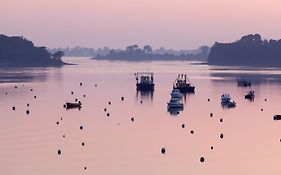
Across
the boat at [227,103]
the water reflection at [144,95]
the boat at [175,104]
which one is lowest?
the water reflection at [144,95]

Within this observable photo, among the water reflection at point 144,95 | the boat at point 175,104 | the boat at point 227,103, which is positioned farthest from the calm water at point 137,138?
the water reflection at point 144,95

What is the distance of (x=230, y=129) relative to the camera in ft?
241

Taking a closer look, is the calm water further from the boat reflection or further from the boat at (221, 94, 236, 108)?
the boat at (221, 94, 236, 108)

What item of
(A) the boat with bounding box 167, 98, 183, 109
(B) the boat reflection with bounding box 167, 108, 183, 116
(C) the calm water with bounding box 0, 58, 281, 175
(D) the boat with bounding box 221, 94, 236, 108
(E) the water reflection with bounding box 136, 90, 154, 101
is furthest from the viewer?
(E) the water reflection with bounding box 136, 90, 154, 101

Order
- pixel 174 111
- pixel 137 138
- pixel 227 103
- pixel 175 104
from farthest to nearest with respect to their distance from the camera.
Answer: pixel 227 103 → pixel 175 104 → pixel 174 111 → pixel 137 138

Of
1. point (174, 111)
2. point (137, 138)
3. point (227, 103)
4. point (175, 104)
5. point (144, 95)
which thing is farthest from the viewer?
point (144, 95)

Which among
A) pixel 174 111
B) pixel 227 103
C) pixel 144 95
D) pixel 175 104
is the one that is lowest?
pixel 144 95

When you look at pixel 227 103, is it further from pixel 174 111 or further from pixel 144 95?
pixel 144 95

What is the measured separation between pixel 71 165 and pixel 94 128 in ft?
69.4

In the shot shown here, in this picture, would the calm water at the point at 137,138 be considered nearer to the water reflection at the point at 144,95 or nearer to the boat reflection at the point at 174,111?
the boat reflection at the point at 174,111

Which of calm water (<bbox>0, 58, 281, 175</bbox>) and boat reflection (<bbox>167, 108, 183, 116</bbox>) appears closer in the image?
calm water (<bbox>0, 58, 281, 175</bbox>)

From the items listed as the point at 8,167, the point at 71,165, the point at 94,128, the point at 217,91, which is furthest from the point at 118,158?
the point at 217,91

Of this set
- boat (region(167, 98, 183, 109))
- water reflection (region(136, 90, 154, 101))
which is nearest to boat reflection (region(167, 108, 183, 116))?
boat (region(167, 98, 183, 109))

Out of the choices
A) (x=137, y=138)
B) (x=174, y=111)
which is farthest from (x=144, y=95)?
(x=137, y=138)
